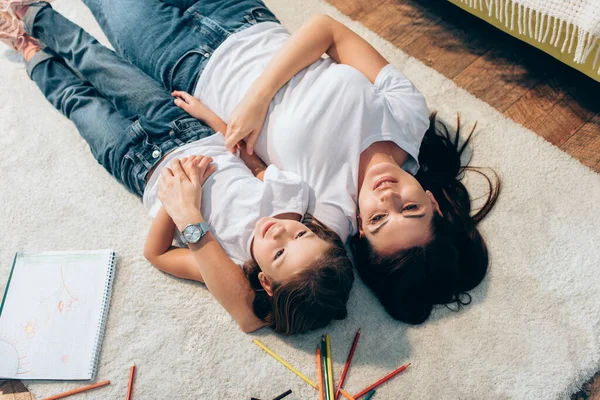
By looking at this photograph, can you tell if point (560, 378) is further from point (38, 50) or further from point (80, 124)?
point (38, 50)

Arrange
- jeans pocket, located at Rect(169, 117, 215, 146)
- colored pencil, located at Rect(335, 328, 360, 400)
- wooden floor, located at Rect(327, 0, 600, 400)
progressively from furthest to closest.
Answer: wooden floor, located at Rect(327, 0, 600, 400)
jeans pocket, located at Rect(169, 117, 215, 146)
colored pencil, located at Rect(335, 328, 360, 400)

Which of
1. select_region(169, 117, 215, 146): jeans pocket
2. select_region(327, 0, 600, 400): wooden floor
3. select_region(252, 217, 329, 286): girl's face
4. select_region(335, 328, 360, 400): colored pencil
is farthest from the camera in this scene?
select_region(327, 0, 600, 400): wooden floor

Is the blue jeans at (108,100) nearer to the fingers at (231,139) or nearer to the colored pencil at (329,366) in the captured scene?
the fingers at (231,139)

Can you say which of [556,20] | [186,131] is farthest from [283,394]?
[556,20]

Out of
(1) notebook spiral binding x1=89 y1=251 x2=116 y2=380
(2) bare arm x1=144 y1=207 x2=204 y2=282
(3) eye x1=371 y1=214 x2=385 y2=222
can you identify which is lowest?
(1) notebook spiral binding x1=89 y1=251 x2=116 y2=380

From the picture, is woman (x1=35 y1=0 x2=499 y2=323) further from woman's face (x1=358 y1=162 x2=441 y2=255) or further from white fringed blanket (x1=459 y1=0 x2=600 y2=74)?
white fringed blanket (x1=459 y1=0 x2=600 y2=74)

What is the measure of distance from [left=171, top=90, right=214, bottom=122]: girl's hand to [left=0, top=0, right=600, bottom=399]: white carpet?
0.31 metres

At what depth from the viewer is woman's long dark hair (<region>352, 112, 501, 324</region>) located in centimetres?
124

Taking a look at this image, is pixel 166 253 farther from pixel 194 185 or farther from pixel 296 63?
pixel 296 63

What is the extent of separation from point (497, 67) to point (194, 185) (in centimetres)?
103

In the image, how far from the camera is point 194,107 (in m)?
1.46

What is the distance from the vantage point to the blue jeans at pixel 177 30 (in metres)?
1.47

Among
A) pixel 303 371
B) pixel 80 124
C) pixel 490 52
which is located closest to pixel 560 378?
pixel 303 371

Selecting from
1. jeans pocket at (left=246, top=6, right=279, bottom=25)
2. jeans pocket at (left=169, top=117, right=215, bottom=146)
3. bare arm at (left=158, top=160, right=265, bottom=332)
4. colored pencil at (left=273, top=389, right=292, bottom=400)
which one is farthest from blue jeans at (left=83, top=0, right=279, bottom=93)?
colored pencil at (left=273, top=389, right=292, bottom=400)
